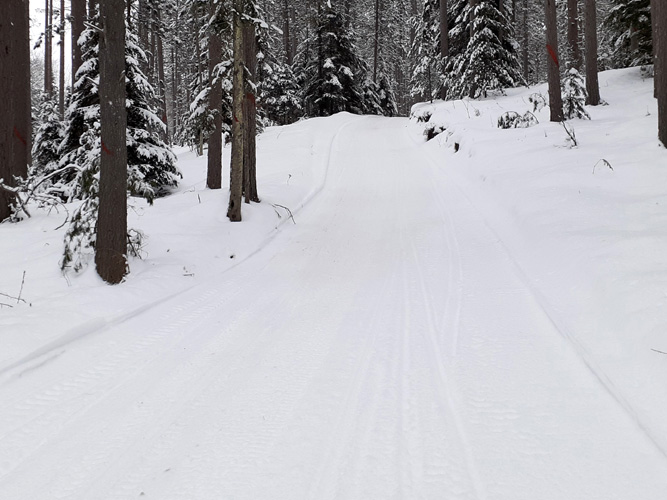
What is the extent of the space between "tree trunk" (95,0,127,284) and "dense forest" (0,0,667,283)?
0.01 meters

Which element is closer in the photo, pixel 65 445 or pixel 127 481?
pixel 127 481

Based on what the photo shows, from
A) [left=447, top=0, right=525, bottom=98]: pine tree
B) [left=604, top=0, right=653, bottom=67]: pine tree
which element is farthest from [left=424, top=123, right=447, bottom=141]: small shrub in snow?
[left=604, top=0, right=653, bottom=67]: pine tree

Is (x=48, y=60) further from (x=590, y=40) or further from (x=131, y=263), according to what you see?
(x=590, y=40)

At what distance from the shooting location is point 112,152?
562 centimetres

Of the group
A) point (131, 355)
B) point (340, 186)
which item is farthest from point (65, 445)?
point (340, 186)

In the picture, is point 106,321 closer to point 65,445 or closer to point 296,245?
point 65,445

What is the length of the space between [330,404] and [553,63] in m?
13.6

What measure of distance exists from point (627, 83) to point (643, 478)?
2156 centimetres

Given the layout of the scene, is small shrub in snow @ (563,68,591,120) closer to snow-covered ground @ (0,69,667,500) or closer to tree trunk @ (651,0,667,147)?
tree trunk @ (651,0,667,147)

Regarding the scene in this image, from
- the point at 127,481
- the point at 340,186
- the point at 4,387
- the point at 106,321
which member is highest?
the point at 340,186

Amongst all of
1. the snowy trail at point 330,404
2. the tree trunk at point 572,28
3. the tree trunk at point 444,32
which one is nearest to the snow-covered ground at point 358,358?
the snowy trail at point 330,404

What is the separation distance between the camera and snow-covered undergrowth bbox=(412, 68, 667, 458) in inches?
136

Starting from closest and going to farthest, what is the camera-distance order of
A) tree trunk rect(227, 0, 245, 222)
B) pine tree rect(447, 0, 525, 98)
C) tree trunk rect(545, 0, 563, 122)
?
tree trunk rect(227, 0, 245, 222) < tree trunk rect(545, 0, 563, 122) < pine tree rect(447, 0, 525, 98)

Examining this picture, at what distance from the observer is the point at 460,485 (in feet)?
7.52
